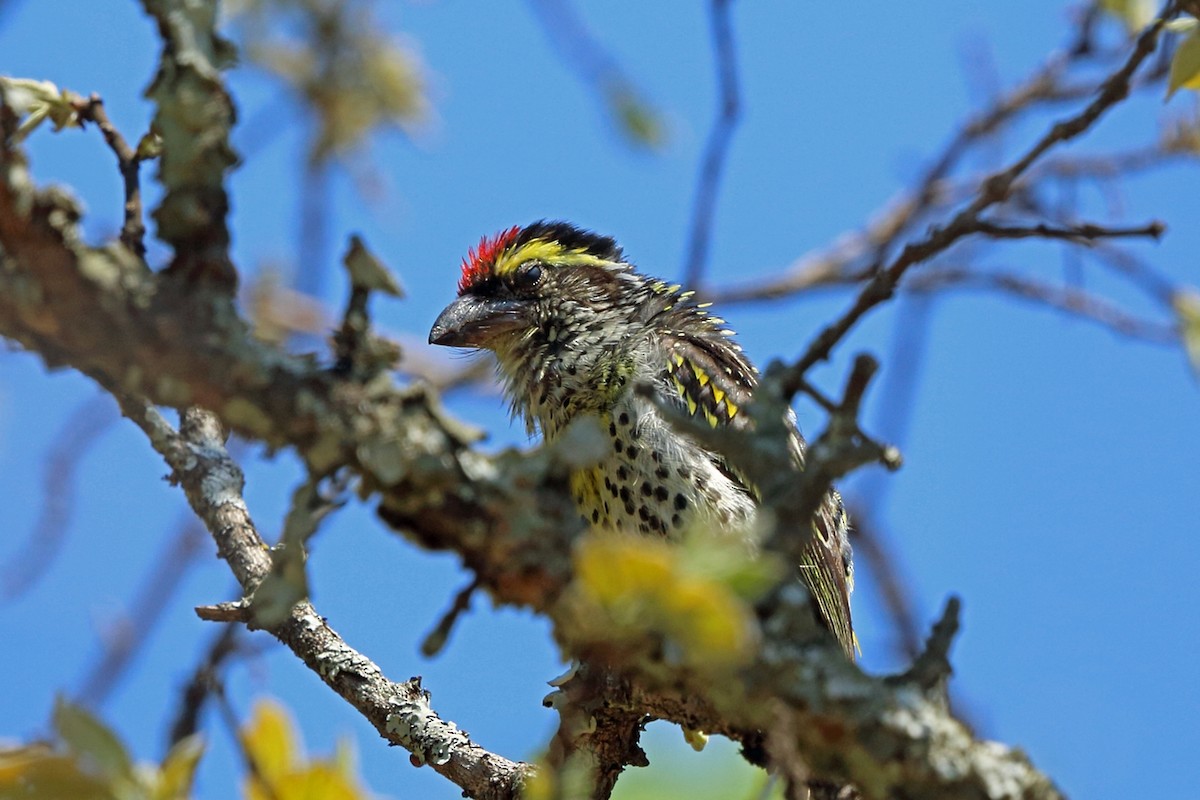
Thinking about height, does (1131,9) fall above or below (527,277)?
above

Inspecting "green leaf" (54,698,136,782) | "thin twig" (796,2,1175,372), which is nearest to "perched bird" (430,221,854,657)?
"thin twig" (796,2,1175,372)

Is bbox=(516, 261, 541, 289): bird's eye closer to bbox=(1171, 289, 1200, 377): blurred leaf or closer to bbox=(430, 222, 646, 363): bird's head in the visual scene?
bbox=(430, 222, 646, 363): bird's head

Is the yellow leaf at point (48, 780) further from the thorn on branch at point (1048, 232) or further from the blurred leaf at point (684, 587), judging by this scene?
the thorn on branch at point (1048, 232)

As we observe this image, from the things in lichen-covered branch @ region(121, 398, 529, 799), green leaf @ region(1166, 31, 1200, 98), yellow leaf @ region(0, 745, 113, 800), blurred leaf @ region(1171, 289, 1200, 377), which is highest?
blurred leaf @ region(1171, 289, 1200, 377)

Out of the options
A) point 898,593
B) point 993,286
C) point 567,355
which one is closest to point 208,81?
point 567,355

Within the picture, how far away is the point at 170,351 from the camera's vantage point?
177cm

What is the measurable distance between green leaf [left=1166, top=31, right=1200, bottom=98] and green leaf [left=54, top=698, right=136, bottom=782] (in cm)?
195

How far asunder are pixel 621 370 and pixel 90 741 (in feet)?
9.97

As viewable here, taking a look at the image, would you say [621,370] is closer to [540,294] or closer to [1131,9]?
[540,294]

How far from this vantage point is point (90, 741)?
1441 mm

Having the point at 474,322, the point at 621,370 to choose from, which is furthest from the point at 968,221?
the point at 474,322

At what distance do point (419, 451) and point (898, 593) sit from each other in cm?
552

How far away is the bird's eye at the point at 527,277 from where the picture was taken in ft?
16.2

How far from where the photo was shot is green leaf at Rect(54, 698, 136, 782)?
1.44 meters
